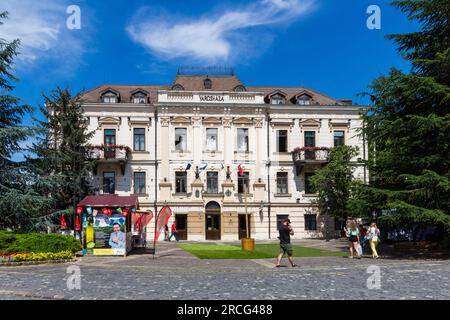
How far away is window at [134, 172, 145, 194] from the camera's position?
43.5 m

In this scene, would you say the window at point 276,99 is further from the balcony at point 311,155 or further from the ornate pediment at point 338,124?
the balcony at point 311,155

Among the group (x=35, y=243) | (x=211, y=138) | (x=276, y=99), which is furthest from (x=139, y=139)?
(x=35, y=243)

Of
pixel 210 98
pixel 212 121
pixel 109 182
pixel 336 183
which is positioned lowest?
pixel 336 183

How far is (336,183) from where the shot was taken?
4038cm

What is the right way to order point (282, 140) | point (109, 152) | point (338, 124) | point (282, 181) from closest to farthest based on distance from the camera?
1. point (109, 152)
2. point (282, 181)
3. point (282, 140)
4. point (338, 124)

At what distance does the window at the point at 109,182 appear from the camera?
43.2 m

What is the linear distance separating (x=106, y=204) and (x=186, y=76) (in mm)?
27078

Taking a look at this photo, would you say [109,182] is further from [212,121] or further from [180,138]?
[212,121]

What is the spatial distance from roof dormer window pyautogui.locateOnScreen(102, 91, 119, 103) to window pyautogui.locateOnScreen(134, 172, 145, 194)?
7042mm

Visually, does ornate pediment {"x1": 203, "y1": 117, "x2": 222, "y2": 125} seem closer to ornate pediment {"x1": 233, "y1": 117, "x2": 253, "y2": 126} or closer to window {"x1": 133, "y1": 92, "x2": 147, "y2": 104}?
ornate pediment {"x1": 233, "y1": 117, "x2": 253, "y2": 126}

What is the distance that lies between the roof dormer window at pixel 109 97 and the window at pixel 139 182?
704 centimetres

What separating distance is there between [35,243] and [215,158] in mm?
24515
